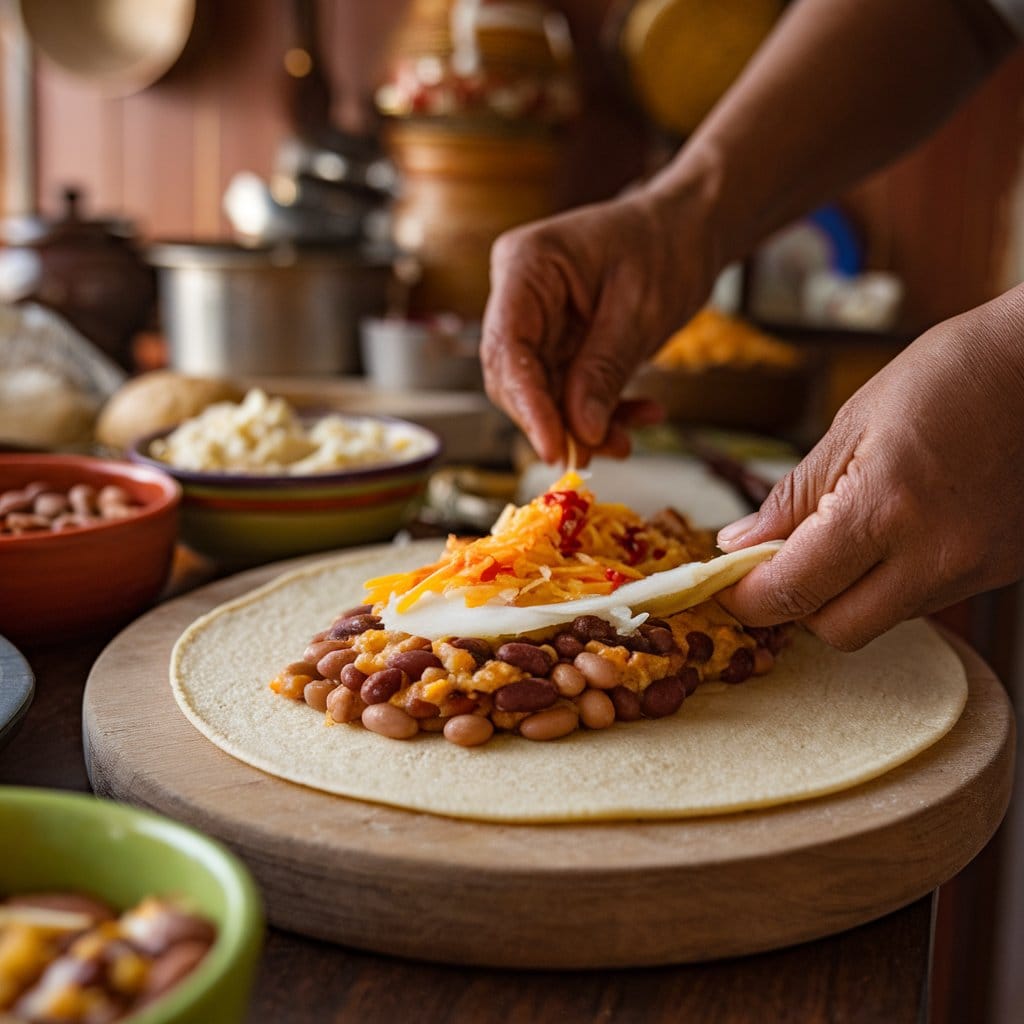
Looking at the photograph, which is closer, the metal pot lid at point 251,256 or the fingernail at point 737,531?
the fingernail at point 737,531

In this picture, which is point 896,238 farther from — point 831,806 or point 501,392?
point 831,806

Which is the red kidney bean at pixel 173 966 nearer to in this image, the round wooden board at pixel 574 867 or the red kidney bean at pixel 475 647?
the round wooden board at pixel 574 867

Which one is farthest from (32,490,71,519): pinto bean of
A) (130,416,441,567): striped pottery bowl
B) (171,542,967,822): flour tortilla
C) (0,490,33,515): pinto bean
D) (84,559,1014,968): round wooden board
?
(84,559,1014,968): round wooden board

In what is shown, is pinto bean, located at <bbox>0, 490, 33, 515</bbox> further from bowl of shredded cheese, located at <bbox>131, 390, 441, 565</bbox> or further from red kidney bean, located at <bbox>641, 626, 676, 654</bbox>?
red kidney bean, located at <bbox>641, 626, 676, 654</bbox>

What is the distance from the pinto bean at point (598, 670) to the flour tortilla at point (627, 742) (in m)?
0.06

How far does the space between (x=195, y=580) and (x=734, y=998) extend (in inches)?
54.4

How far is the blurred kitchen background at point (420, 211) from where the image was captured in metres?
3.28

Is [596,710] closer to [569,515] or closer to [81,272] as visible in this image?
[569,515]

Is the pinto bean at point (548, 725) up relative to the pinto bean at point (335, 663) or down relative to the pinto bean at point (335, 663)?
down

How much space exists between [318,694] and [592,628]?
0.32 metres

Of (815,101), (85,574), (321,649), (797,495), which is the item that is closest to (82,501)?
(85,574)

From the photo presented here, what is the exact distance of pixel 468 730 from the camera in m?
1.36

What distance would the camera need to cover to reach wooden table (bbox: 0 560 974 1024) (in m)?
1.08

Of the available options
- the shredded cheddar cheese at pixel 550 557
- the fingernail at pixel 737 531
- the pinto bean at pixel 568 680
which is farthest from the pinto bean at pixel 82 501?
the fingernail at pixel 737 531
